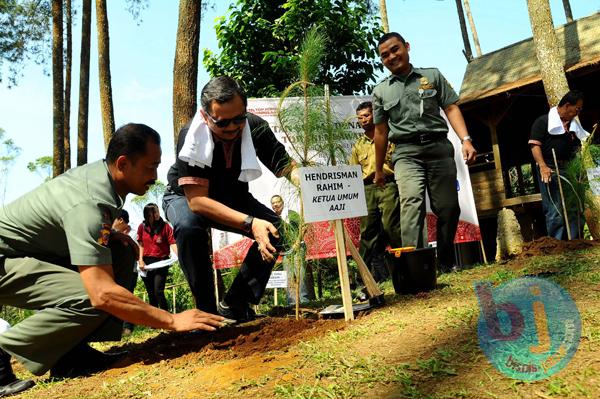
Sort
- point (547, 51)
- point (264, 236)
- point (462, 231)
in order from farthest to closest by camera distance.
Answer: point (547, 51) < point (462, 231) < point (264, 236)

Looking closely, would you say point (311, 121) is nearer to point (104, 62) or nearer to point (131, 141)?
point (131, 141)

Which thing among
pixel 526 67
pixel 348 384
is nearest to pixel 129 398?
pixel 348 384

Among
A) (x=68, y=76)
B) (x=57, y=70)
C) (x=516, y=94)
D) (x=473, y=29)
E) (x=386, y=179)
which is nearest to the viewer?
(x=386, y=179)

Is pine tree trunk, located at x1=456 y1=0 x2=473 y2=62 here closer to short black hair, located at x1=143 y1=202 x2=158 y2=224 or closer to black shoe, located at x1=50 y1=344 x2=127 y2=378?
short black hair, located at x1=143 y1=202 x2=158 y2=224

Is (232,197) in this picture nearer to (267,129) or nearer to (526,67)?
(267,129)

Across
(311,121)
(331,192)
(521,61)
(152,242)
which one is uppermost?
(521,61)

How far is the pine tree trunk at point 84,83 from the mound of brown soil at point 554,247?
10.3m

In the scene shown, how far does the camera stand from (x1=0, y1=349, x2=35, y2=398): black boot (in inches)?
104

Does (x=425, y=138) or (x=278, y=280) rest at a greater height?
(x=425, y=138)

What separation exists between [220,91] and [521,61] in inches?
439

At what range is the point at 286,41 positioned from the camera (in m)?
9.35

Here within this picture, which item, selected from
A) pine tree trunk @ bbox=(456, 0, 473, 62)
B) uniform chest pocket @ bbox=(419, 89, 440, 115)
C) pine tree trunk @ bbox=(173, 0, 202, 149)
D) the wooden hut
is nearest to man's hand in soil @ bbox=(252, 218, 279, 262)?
uniform chest pocket @ bbox=(419, 89, 440, 115)

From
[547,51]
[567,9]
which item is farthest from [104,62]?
[567,9]

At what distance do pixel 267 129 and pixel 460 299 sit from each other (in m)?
1.69
